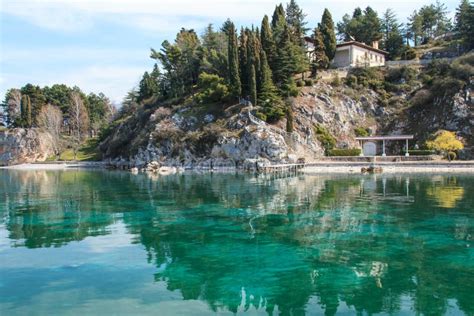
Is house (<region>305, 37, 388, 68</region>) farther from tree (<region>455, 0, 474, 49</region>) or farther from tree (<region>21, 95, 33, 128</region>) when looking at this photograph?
tree (<region>21, 95, 33, 128</region>)

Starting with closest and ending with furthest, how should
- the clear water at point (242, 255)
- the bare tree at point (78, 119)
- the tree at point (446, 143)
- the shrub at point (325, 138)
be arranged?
the clear water at point (242, 255) < the tree at point (446, 143) < the shrub at point (325, 138) < the bare tree at point (78, 119)

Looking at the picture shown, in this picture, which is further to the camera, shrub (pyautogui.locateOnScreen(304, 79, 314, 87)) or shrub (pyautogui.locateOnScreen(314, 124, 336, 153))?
shrub (pyautogui.locateOnScreen(304, 79, 314, 87))

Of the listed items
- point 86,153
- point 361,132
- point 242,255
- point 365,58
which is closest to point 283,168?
point 361,132

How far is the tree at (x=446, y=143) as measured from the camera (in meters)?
65.1

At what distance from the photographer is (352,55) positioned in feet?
301

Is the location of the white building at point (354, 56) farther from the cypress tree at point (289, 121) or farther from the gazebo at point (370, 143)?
the cypress tree at point (289, 121)

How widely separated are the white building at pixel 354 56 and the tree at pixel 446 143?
27978mm

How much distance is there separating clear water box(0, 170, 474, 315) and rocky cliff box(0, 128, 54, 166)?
75.0 m

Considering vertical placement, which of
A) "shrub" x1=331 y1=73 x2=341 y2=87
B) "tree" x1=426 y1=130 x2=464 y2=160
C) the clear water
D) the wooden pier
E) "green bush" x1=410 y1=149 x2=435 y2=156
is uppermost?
"shrub" x1=331 y1=73 x2=341 y2=87

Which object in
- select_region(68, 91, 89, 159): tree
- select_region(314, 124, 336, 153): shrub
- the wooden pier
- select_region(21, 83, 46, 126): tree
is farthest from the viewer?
select_region(68, 91, 89, 159): tree

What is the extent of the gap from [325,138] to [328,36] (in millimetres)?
26720

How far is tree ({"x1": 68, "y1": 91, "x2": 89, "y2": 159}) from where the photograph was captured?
116 m

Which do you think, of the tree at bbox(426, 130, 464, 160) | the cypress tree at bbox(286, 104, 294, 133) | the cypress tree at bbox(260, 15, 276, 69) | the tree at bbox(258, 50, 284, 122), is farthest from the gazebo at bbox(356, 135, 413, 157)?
the cypress tree at bbox(260, 15, 276, 69)

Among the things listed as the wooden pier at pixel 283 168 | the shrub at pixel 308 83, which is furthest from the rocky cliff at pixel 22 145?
the wooden pier at pixel 283 168
